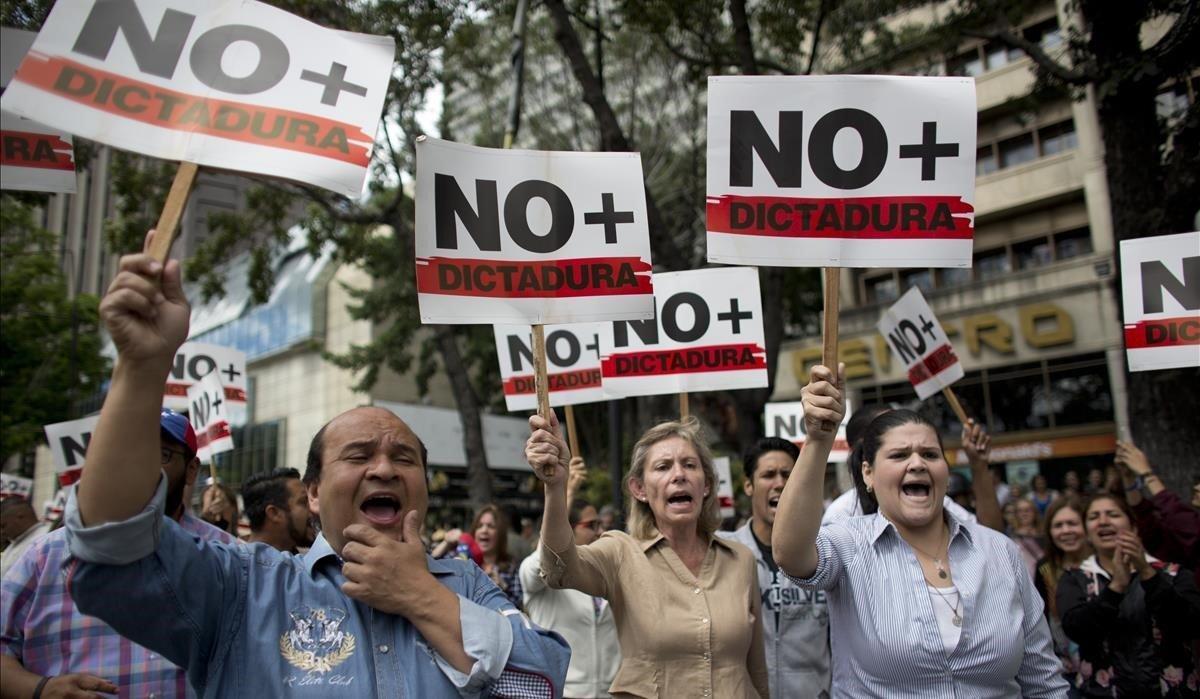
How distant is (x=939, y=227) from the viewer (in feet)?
11.3

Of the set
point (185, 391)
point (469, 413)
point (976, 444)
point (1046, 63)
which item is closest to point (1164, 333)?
point (976, 444)

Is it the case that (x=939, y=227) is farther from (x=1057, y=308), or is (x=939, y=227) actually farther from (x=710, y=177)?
(x=1057, y=308)

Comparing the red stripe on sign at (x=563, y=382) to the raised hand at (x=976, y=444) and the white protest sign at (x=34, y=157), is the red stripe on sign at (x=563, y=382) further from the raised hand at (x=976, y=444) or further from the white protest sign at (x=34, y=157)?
the white protest sign at (x=34, y=157)

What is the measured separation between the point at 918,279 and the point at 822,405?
24.2 meters

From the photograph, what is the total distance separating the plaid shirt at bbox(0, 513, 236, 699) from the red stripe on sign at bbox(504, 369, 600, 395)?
3832 millimetres

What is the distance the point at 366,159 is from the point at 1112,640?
14.0ft

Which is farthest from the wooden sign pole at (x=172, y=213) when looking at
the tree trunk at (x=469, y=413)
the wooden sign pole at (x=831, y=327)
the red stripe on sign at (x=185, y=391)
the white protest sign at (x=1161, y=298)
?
the tree trunk at (x=469, y=413)

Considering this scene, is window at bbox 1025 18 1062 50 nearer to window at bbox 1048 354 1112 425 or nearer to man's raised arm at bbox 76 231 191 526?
window at bbox 1048 354 1112 425

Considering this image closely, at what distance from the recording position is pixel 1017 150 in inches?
957

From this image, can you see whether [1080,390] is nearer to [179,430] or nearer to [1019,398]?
[1019,398]

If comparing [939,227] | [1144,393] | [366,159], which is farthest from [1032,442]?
[366,159]

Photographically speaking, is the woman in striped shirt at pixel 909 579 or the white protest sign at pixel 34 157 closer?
the woman in striped shirt at pixel 909 579

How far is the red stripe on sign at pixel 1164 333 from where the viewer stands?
4840 mm

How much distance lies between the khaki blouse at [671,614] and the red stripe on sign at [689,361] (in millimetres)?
1913
